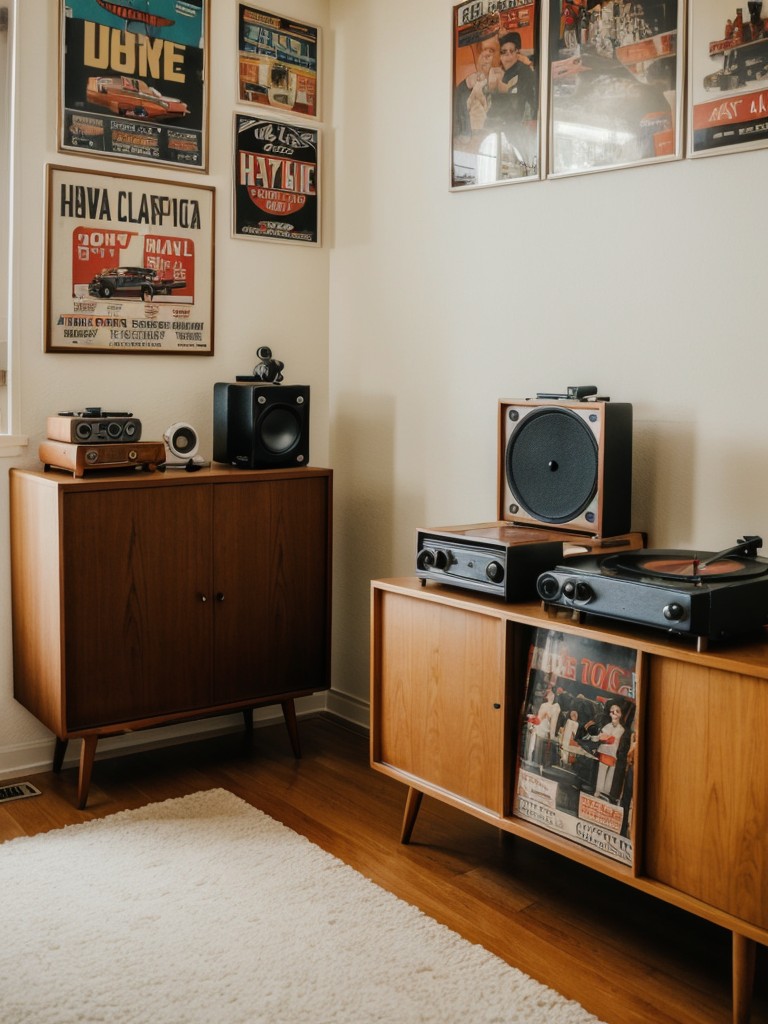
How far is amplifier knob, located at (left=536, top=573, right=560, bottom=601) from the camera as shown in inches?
83.4

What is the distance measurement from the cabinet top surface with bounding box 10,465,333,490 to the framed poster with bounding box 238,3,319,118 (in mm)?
1266

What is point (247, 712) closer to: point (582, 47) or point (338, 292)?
point (338, 292)

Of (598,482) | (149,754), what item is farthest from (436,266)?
(149,754)

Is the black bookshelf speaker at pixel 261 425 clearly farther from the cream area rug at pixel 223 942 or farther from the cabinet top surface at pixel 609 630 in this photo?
the cream area rug at pixel 223 942

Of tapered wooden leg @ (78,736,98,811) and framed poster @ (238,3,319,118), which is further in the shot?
framed poster @ (238,3,319,118)

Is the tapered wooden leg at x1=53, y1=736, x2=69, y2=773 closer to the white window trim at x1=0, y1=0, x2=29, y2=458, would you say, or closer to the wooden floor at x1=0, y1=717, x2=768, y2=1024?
the wooden floor at x1=0, y1=717, x2=768, y2=1024

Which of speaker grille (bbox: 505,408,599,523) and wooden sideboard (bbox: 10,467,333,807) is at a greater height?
speaker grille (bbox: 505,408,599,523)

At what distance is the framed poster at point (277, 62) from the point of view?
3.28 metres

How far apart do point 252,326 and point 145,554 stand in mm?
993

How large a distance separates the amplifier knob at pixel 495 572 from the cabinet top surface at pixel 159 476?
946mm

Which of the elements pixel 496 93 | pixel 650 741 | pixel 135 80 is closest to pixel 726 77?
pixel 496 93

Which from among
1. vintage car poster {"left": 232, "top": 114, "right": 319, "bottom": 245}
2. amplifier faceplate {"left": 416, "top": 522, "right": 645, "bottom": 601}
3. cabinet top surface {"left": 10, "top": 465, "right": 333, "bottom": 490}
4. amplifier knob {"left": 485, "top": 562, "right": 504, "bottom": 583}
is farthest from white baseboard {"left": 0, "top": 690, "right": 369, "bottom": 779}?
vintage car poster {"left": 232, "top": 114, "right": 319, "bottom": 245}

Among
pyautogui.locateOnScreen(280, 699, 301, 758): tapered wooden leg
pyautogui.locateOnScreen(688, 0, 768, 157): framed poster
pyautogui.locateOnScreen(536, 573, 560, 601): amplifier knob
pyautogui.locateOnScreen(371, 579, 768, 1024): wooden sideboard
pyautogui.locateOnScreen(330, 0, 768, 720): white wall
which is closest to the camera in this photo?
pyautogui.locateOnScreen(371, 579, 768, 1024): wooden sideboard

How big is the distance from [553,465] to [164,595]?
45.5 inches
